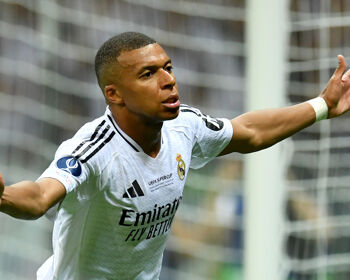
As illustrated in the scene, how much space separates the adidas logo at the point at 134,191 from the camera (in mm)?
3158

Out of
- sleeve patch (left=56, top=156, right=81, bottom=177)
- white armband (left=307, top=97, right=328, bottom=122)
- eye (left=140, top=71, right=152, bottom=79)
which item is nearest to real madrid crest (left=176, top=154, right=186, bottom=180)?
eye (left=140, top=71, right=152, bottom=79)

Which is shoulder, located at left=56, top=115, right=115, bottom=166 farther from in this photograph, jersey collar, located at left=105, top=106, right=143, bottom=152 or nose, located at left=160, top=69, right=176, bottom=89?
nose, located at left=160, top=69, right=176, bottom=89

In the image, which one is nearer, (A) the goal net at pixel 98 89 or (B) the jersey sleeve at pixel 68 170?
(B) the jersey sleeve at pixel 68 170

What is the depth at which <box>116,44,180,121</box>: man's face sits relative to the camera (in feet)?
10.2

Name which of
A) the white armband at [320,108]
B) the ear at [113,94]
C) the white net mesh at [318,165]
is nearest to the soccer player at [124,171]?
the ear at [113,94]

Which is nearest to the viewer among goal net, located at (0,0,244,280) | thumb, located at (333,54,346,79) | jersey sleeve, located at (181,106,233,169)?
jersey sleeve, located at (181,106,233,169)

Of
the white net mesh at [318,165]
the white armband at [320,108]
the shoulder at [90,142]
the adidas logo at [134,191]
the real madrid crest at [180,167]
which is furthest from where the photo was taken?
the white net mesh at [318,165]

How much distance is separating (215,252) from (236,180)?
42 cm

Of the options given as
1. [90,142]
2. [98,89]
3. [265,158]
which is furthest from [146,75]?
[98,89]

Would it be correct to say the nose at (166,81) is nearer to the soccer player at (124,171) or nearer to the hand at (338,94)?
the soccer player at (124,171)

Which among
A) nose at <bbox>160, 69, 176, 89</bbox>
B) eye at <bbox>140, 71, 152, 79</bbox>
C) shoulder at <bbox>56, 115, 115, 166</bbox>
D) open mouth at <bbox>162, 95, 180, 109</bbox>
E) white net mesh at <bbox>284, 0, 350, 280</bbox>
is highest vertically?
eye at <bbox>140, 71, 152, 79</bbox>

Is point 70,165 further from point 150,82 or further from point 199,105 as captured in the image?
point 199,105

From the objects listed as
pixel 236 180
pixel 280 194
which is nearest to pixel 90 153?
pixel 280 194

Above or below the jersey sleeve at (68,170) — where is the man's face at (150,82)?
above
